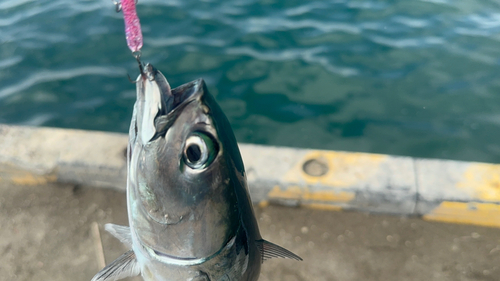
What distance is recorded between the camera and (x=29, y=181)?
3.00m

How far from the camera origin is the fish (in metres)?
1.18

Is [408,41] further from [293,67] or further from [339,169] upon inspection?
[339,169]

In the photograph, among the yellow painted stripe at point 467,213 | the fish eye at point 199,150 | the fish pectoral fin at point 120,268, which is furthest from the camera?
the yellow painted stripe at point 467,213

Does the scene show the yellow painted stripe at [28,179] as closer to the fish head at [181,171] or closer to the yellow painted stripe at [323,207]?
the fish head at [181,171]

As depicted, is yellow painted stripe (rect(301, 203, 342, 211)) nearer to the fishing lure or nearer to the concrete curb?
the concrete curb

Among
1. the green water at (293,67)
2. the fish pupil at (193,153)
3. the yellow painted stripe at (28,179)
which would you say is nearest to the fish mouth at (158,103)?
the fish pupil at (193,153)

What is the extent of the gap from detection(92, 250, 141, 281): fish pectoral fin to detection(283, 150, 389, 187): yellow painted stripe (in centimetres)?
143

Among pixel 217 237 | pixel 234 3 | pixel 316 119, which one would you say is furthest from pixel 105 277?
pixel 234 3

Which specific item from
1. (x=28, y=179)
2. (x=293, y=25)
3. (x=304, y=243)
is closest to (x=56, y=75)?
(x=28, y=179)

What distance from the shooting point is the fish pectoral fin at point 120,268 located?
156 cm

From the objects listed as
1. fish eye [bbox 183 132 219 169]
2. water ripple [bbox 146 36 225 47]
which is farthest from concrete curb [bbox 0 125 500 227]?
water ripple [bbox 146 36 225 47]

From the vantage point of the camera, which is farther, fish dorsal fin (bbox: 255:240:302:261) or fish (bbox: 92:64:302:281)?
fish dorsal fin (bbox: 255:240:302:261)

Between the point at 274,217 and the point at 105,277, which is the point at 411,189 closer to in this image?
the point at 274,217

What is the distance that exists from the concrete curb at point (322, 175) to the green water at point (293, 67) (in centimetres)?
116
